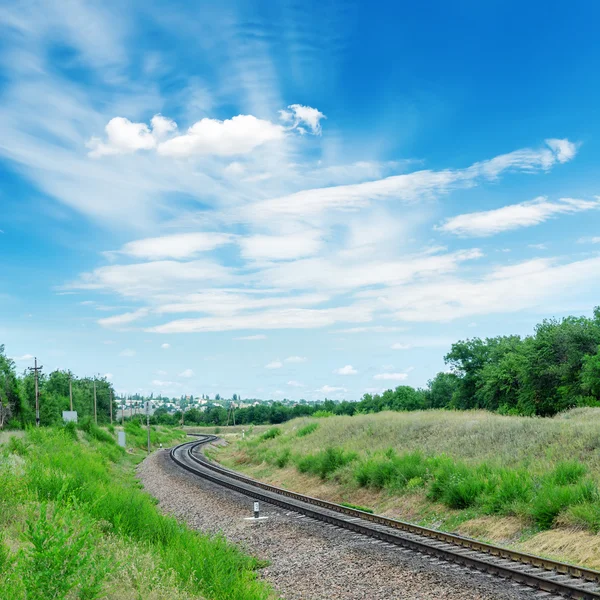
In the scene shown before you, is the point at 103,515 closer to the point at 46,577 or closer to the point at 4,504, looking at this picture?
the point at 4,504

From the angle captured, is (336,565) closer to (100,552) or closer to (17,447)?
(100,552)

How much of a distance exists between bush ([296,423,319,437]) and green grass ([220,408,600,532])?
7.66m

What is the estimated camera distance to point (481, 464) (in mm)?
19375

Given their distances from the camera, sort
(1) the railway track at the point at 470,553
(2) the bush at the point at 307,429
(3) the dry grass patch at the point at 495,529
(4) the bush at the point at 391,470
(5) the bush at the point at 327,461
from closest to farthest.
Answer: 1. (1) the railway track at the point at 470,553
2. (3) the dry grass patch at the point at 495,529
3. (4) the bush at the point at 391,470
4. (5) the bush at the point at 327,461
5. (2) the bush at the point at 307,429

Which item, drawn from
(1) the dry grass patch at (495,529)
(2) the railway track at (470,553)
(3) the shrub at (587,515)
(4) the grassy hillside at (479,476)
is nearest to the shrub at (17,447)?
(2) the railway track at (470,553)

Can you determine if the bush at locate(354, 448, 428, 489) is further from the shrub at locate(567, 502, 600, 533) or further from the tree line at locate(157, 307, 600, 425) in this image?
the tree line at locate(157, 307, 600, 425)

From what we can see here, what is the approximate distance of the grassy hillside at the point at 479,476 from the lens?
14.4 metres

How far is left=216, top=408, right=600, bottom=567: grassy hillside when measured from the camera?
1445 centimetres

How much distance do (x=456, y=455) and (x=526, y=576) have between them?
1199 centimetres

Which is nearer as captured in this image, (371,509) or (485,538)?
(485,538)

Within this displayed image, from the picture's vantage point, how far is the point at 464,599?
32.8ft

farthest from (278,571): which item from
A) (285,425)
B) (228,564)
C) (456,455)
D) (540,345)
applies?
(540,345)

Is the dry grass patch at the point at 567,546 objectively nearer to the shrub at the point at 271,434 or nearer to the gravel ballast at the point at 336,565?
the gravel ballast at the point at 336,565

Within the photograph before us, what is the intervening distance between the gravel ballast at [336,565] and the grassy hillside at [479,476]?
9.73ft
